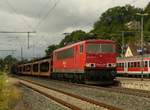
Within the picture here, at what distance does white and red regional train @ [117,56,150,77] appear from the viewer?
57.1 meters

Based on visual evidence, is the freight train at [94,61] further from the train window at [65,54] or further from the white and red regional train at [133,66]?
the white and red regional train at [133,66]

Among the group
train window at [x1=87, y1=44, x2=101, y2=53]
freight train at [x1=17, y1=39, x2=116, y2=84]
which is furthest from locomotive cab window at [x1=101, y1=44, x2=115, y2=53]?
train window at [x1=87, y1=44, x2=101, y2=53]

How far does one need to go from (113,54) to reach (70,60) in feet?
16.5

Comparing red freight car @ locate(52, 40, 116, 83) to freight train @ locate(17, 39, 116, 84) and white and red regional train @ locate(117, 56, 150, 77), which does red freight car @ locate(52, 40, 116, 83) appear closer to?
freight train @ locate(17, 39, 116, 84)

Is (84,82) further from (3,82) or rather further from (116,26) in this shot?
(116,26)

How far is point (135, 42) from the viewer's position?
11669 centimetres

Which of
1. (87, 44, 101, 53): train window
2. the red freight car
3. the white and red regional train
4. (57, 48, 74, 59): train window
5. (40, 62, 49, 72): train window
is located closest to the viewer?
the red freight car

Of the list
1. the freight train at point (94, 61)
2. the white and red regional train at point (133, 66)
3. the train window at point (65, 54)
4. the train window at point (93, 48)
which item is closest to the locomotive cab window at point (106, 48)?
the freight train at point (94, 61)

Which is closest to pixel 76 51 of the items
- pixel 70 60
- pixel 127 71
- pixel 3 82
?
pixel 70 60

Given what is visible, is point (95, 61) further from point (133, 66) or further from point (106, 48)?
point (133, 66)

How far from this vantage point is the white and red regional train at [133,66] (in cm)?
5706

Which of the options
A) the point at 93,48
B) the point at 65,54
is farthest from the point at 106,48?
the point at 65,54

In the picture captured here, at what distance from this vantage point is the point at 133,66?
61281 millimetres

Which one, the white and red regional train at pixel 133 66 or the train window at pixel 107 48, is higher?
the train window at pixel 107 48
